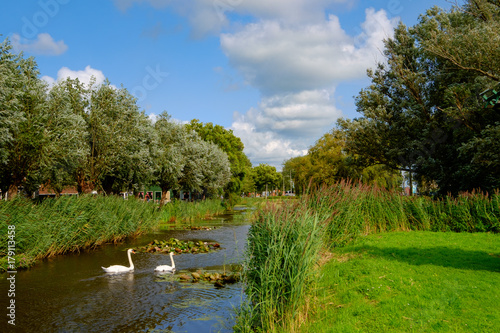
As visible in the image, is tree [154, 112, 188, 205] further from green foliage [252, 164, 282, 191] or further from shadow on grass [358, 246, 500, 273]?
green foliage [252, 164, 282, 191]

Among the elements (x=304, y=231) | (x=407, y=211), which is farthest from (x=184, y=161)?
(x=304, y=231)

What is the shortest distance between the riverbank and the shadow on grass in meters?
12.5

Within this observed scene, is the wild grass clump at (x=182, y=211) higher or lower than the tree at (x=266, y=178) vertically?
lower

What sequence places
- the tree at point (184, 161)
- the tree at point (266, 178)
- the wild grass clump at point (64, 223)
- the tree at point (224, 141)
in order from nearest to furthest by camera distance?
the wild grass clump at point (64, 223), the tree at point (184, 161), the tree at point (224, 141), the tree at point (266, 178)

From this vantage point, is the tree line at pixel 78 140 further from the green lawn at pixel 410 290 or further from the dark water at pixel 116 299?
the green lawn at pixel 410 290

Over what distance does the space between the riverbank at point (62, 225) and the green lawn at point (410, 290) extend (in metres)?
11.2

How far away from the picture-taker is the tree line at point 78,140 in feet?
57.0

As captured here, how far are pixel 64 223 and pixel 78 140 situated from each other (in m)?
6.34

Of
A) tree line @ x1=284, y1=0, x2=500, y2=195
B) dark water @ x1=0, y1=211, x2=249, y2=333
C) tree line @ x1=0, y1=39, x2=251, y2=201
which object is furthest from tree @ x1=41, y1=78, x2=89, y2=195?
tree line @ x1=284, y1=0, x2=500, y2=195

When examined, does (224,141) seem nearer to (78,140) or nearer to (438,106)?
(438,106)

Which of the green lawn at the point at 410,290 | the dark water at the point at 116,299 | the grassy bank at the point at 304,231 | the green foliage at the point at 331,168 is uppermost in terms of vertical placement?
the green foliage at the point at 331,168

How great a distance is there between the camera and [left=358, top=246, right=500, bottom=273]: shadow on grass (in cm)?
980

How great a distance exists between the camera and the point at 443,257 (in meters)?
10.8

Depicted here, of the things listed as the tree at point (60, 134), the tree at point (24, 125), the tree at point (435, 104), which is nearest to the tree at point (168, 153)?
the tree at point (60, 134)
